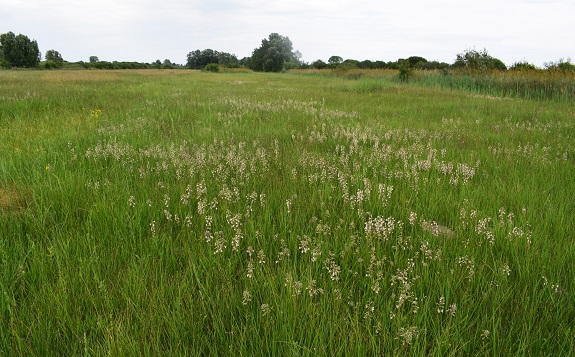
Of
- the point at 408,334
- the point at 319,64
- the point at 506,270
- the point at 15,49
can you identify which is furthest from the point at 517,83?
the point at 15,49

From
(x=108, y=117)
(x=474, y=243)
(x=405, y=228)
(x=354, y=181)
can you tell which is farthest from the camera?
(x=108, y=117)

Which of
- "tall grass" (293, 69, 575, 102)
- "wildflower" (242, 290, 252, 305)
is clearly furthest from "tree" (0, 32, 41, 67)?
"wildflower" (242, 290, 252, 305)

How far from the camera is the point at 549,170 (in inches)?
172

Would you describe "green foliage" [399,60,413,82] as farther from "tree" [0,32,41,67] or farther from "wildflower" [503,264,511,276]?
"tree" [0,32,41,67]

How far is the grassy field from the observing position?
1.59 m

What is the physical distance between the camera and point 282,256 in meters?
2.23

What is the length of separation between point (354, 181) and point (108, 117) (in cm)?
671

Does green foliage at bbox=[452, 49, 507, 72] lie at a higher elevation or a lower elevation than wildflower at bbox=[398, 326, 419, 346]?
higher

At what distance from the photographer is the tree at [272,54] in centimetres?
8188

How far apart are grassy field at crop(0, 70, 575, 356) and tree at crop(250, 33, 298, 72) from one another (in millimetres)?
82362

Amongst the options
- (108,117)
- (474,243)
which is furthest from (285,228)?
(108,117)

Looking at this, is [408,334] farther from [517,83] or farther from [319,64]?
[319,64]

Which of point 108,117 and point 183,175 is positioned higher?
point 108,117

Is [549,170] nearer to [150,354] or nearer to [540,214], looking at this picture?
[540,214]
